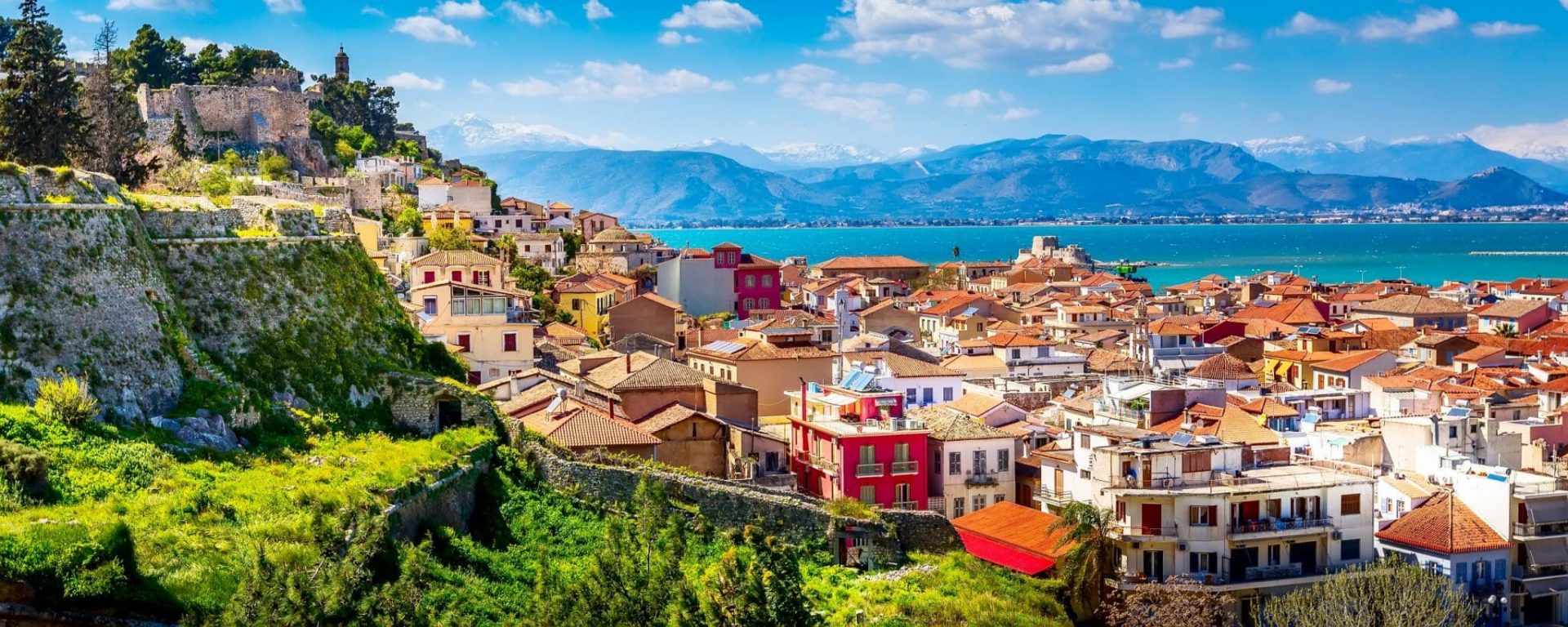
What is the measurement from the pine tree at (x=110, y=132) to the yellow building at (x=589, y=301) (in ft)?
57.3

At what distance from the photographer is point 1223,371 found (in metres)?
57.5

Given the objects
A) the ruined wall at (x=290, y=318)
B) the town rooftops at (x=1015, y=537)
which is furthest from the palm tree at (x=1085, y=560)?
the ruined wall at (x=290, y=318)

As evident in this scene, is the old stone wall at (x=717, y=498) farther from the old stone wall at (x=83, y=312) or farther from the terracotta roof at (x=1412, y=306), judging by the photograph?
the terracotta roof at (x=1412, y=306)

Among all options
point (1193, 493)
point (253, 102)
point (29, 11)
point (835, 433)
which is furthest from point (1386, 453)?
point (253, 102)

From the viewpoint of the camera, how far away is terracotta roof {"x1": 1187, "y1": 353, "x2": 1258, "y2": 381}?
56562 mm

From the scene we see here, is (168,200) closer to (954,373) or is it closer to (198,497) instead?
(198,497)

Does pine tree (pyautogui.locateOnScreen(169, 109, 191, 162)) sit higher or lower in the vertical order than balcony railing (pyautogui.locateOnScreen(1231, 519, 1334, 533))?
higher

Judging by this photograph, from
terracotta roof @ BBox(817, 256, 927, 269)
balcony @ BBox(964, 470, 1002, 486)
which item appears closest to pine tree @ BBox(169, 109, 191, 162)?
balcony @ BBox(964, 470, 1002, 486)

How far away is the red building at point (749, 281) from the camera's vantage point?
8231 cm

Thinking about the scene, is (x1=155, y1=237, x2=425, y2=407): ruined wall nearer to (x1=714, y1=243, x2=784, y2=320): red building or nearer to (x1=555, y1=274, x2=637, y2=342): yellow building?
(x1=555, y1=274, x2=637, y2=342): yellow building

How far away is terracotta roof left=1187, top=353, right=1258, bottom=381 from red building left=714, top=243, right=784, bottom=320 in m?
28.3

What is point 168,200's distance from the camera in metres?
31.8

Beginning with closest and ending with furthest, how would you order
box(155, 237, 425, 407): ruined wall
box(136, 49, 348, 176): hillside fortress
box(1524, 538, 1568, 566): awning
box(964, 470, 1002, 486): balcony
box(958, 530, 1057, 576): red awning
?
box(155, 237, 425, 407): ruined wall, box(958, 530, 1057, 576): red awning, box(1524, 538, 1568, 566): awning, box(964, 470, 1002, 486): balcony, box(136, 49, 348, 176): hillside fortress

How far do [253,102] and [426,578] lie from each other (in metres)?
60.8
